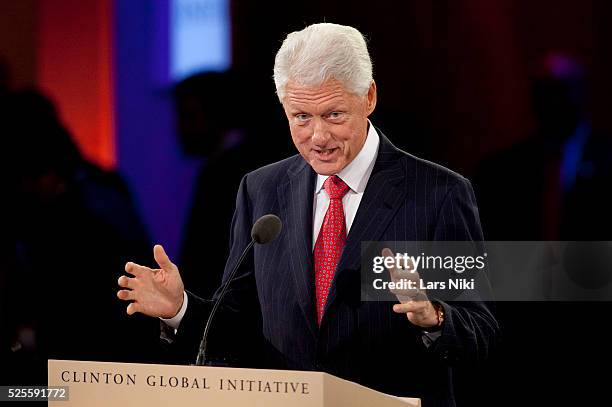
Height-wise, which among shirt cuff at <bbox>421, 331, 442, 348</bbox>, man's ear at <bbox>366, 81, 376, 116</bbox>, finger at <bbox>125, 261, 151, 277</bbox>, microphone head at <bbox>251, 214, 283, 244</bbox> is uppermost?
man's ear at <bbox>366, 81, 376, 116</bbox>

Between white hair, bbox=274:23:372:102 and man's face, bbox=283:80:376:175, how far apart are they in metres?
0.02

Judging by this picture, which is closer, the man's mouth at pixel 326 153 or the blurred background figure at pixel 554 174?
the man's mouth at pixel 326 153

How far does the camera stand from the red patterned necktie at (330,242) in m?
2.36

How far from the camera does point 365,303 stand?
2311mm

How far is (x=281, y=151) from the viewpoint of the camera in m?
3.46

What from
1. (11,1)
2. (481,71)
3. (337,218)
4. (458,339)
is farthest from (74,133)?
(458,339)

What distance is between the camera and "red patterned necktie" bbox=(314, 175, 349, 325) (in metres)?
2.36

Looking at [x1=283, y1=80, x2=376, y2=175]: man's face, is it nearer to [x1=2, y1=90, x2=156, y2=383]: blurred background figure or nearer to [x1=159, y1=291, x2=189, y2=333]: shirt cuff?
[x1=159, y1=291, x2=189, y2=333]: shirt cuff

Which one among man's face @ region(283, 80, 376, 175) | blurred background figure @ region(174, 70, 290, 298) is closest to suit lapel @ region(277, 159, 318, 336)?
man's face @ region(283, 80, 376, 175)

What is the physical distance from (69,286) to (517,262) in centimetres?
165

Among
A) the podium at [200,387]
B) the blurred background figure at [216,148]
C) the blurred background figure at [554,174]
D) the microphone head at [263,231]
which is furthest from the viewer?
the blurred background figure at [216,148]

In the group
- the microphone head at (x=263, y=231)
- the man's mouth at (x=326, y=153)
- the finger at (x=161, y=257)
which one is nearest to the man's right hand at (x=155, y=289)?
the finger at (x=161, y=257)

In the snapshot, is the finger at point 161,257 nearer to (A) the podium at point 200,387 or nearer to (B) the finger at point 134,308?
(B) the finger at point 134,308

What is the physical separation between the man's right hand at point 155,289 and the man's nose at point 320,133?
47 centimetres
